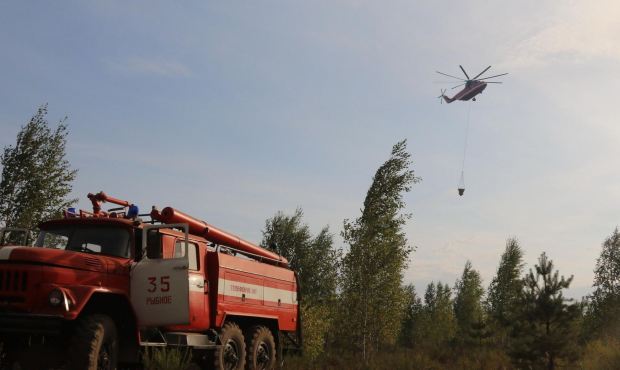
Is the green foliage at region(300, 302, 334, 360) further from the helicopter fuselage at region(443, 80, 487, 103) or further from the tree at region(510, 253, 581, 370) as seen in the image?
the helicopter fuselage at region(443, 80, 487, 103)

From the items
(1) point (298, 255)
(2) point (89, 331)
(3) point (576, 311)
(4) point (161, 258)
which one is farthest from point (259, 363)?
(1) point (298, 255)

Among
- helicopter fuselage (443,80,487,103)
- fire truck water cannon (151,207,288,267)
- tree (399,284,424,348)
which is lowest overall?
tree (399,284,424,348)

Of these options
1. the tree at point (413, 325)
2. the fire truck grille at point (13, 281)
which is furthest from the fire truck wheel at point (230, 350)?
the tree at point (413, 325)

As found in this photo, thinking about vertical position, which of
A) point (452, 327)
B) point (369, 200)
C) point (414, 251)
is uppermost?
point (369, 200)

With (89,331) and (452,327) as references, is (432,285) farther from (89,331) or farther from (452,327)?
(89,331)

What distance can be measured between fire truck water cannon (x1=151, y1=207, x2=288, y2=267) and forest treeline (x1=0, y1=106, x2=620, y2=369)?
25.4 inches

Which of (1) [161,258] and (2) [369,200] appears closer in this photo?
(1) [161,258]

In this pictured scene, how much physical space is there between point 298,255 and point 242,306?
35.9 meters

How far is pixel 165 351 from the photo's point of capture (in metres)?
11.0

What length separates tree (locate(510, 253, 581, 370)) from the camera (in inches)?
762

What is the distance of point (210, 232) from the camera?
12953 millimetres

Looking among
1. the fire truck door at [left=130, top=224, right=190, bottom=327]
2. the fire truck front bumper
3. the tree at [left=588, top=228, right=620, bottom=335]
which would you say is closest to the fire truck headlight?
the fire truck front bumper

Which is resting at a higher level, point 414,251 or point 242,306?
point 414,251

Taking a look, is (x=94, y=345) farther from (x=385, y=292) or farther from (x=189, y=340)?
(x=385, y=292)
